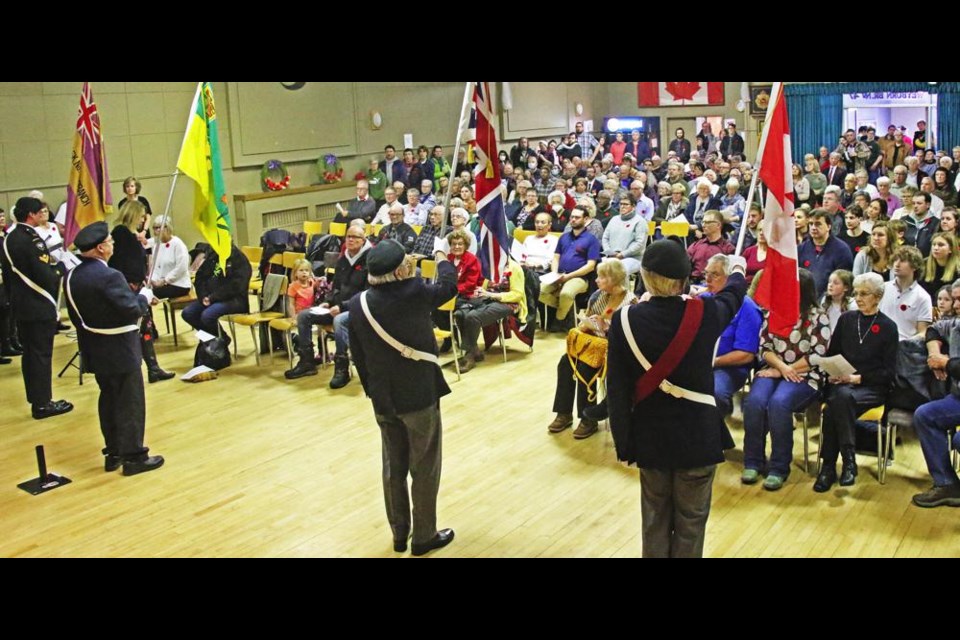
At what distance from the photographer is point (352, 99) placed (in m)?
15.8

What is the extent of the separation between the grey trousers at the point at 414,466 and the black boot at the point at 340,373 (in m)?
3.09

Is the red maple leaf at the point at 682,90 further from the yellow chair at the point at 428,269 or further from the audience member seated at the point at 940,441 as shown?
the audience member seated at the point at 940,441

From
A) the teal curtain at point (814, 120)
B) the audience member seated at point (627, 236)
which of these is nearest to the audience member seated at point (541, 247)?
the audience member seated at point (627, 236)

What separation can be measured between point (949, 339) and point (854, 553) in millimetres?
1581

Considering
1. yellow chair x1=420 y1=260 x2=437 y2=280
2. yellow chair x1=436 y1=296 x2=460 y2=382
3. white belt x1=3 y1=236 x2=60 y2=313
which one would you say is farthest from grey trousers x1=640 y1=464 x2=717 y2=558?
white belt x1=3 y1=236 x2=60 y2=313

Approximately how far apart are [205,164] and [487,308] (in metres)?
2.57

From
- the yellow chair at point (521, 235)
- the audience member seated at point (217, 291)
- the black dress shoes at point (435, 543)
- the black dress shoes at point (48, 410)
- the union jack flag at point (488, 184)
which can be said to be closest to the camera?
the black dress shoes at point (435, 543)

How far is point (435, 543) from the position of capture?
16.1ft

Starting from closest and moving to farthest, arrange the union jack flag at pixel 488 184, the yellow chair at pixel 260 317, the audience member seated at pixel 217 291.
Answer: the union jack flag at pixel 488 184 → the yellow chair at pixel 260 317 → the audience member seated at pixel 217 291

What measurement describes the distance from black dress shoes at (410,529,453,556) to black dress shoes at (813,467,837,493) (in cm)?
212

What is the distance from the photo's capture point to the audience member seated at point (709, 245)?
806 cm

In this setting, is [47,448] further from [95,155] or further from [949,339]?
[949,339]

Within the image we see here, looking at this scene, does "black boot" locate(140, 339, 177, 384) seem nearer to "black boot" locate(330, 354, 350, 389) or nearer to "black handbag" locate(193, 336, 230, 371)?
"black handbag" locate(193, 336, 230, 371)

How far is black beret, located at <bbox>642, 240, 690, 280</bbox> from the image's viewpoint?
3.70 metres
